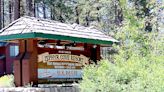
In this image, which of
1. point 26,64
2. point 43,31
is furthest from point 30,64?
point 43,31

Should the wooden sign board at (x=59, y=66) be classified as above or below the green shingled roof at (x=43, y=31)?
below

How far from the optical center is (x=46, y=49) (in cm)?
952

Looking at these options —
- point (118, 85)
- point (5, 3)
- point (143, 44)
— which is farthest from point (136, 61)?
point (5, 3)

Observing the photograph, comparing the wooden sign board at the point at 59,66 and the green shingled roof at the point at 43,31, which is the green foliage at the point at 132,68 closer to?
the green shingled roof at the point at 43,31

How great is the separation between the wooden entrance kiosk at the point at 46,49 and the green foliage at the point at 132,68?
91.2 inches

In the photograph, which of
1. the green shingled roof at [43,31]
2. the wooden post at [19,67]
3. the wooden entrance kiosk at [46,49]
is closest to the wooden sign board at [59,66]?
the wooden entrance kiosk at [46,49]

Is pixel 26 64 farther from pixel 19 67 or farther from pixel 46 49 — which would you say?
pixel 46 49

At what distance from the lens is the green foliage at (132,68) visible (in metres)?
5.45

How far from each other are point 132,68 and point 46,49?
3862 mm

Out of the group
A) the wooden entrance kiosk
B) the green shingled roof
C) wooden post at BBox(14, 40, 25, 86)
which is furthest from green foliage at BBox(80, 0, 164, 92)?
wooden post at BBox(14, 40, 25, 86)

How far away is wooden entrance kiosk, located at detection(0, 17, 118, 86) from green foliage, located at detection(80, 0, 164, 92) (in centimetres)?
232

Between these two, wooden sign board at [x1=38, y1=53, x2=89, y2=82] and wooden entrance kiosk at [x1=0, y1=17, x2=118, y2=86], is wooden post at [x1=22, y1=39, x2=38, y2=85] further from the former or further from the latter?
wooden sign board at [x1=38, y1=53, x2=89, y2=82]

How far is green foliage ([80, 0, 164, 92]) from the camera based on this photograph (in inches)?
215

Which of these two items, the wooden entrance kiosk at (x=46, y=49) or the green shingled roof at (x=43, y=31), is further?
the wooden entrance kiosk at (x=46, y=49)
